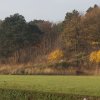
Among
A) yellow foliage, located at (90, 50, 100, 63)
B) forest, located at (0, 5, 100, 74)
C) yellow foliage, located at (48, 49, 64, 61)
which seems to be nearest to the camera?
yellow foliage, located at (90, 50, 100, 63)

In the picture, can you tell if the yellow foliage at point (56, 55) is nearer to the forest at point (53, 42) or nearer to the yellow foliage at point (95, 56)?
the forest at point (53, 42)

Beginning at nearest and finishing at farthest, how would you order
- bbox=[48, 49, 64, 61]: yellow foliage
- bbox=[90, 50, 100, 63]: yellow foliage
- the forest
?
bbox=[90, 50, 100, 63]: yellow foliage → the forest → bbox=[48, 49, 64, 61]: yellow foliage

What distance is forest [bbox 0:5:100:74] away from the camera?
51.2 m

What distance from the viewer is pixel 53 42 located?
6247 cm

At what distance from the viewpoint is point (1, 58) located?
55062 mm

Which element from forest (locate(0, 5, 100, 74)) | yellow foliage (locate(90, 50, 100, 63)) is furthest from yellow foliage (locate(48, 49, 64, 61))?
yellow foliage (locate(90, 50, 100, 63))

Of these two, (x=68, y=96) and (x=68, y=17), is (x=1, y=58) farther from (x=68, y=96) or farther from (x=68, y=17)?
(x=68, y=96)

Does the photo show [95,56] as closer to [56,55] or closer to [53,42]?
[56,55]

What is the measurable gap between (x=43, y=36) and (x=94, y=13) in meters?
9.29

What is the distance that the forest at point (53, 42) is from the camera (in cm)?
5119

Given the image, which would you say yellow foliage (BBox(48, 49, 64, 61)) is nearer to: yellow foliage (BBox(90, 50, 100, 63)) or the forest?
the forest

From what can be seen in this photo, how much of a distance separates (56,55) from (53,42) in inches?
326

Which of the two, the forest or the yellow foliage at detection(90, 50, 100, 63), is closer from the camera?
the yellow foliage at detection(90, 50, 100, 63)

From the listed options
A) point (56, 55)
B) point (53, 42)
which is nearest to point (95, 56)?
point (56, 55)
